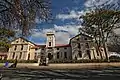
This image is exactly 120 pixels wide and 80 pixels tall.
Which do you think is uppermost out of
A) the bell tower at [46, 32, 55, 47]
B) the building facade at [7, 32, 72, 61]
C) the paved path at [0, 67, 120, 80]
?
the bell tower at [46, 32, 55, 47]

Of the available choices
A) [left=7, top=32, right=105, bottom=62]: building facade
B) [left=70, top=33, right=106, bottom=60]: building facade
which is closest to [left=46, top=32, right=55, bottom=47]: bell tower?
[left=7, top=32, right=105, bottom=62]: building facade

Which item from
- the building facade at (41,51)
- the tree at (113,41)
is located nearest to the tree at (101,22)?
the tree at (113,41)

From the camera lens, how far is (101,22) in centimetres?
3519

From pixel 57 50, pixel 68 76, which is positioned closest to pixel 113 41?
pixel 57 50

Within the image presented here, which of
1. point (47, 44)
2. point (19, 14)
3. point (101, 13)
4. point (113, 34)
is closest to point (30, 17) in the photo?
point (19, 14)

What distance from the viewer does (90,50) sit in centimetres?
4506

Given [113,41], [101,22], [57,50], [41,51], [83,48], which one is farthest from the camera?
[113,41]

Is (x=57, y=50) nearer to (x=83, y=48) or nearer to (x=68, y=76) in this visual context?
(x=83, y=48)

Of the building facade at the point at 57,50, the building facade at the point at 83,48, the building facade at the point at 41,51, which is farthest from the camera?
the building facade at the point at 41,51

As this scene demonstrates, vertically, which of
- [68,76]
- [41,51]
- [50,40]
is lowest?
[68,76]

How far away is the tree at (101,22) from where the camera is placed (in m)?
33.4

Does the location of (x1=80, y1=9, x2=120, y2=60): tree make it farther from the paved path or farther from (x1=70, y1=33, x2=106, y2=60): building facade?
the paved path

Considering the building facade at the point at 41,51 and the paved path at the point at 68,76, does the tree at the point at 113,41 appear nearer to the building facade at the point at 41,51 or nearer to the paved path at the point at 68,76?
the building facade at the point at 41,51

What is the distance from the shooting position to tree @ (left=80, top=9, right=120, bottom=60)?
110ft
